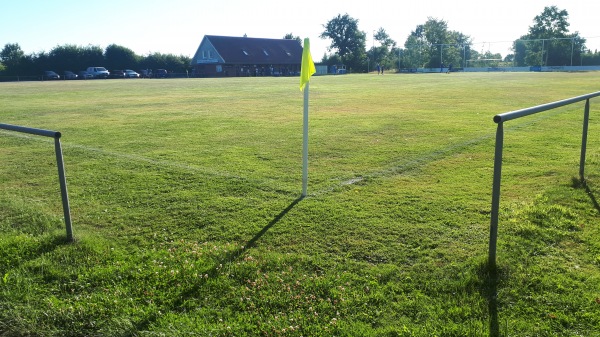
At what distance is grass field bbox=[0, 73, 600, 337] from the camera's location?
3287 millimetres

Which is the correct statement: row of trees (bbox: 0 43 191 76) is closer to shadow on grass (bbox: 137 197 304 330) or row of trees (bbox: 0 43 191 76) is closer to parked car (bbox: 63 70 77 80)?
parked car (bbox: 63 70 77 80)

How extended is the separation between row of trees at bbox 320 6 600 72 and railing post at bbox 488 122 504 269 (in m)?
63.8

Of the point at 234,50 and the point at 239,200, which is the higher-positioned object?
the point at 234,50

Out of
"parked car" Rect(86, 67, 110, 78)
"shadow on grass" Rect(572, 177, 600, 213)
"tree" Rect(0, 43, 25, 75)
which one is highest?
"tree" Rect(0, 43, 25, 75)

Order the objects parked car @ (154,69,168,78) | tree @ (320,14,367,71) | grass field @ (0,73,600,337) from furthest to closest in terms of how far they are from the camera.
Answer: tree @ (320,14,367,71) → parked car @ (154,69,168,78) → grass field @ (0,73,600,337)

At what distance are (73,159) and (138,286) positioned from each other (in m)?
6.29

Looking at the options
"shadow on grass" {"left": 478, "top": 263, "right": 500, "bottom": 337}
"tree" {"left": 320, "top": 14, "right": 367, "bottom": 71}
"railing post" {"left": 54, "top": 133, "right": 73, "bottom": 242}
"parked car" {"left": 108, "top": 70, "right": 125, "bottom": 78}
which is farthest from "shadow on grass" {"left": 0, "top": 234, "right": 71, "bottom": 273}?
"tree" {"left": 320, "top": 14, "right": 367, "bottom": 71}

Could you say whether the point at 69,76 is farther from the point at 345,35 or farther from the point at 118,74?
the point at 345,35

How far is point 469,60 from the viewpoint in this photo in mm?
65562

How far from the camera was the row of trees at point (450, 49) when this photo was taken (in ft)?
190

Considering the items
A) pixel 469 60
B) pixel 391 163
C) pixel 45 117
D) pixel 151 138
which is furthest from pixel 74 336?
pixel 469 60

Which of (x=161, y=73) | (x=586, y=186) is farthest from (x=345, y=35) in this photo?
(x=586, y=186)

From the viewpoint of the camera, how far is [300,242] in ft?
15.3

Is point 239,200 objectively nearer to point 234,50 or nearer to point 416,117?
point 416,117
